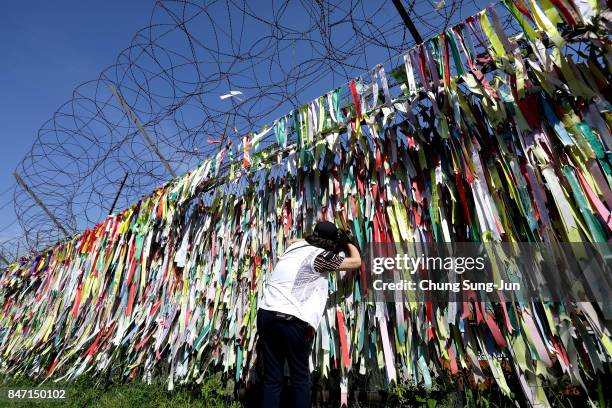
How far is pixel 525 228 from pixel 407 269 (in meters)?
0.49

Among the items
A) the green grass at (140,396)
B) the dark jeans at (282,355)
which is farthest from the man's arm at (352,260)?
the green grass at (140,396)

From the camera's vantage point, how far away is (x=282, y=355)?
1790mm

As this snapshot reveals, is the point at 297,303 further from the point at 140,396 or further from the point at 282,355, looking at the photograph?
the point at 140,396

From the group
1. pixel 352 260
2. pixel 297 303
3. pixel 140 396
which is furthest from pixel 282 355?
pixel 140 396

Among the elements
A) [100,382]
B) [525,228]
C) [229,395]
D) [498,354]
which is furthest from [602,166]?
[100,382]

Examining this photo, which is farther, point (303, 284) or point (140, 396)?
point (140, 396)

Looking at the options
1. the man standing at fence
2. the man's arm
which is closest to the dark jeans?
the man standing at fence

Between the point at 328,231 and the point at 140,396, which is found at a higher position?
the point at 328,231

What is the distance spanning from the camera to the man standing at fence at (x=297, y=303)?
67.2 inches

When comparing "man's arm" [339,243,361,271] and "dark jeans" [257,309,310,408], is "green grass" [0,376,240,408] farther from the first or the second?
"man's arm" [339,243,361,271]

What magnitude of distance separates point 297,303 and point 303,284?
92 millimetres

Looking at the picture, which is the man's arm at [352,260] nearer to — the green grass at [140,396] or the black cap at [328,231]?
the black cap at [328,231]

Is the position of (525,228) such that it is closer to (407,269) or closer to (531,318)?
(531,318)

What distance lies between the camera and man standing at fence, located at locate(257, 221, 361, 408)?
171 centimetres
